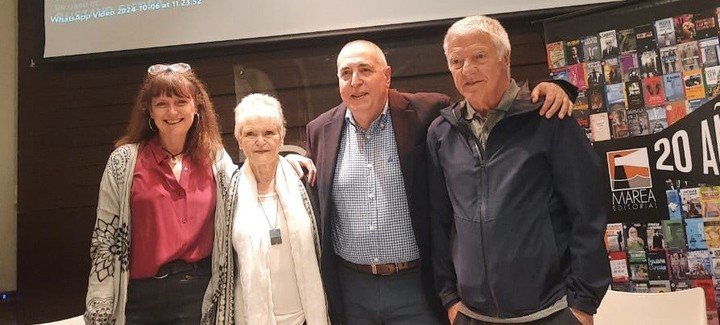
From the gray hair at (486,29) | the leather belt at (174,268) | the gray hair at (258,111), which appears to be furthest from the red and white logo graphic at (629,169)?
the leather belt at (174,268)

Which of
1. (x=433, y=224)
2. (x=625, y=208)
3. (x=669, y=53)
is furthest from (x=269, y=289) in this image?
(x=669, y=53)

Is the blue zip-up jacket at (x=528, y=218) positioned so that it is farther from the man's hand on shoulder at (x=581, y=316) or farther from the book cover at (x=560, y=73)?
the book cover at (x=560, y=73)

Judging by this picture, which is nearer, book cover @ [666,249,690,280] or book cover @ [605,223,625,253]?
book cover @ [666,249,690,280]

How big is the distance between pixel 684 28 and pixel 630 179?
0.76 metres

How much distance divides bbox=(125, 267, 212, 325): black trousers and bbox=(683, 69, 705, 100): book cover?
236cm

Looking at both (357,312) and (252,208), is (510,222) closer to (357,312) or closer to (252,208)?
(357,312)

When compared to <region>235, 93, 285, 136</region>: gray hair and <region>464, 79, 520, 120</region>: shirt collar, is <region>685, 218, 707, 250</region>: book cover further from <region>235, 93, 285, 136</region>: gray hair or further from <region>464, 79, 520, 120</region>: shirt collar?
<region>235, 93, 285, 136</region>: gray hair

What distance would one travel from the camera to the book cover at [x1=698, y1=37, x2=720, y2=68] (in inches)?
96.7

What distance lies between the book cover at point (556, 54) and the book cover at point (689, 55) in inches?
21.2

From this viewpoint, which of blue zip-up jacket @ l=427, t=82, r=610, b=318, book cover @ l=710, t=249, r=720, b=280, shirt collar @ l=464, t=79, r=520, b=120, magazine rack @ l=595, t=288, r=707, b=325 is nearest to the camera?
blue zip-up jacket @ l=427, t=82, r=610, b=318

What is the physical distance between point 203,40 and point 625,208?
2616 mm

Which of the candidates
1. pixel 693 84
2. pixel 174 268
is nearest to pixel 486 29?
pixel 174 268

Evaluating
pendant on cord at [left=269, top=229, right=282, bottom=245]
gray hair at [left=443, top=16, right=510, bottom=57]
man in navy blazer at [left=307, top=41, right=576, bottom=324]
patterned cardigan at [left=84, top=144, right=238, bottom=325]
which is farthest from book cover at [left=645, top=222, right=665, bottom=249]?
patterned cardigan at [left=84, top=144, right=238, bottom=325]

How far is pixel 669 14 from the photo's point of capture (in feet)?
8.43
